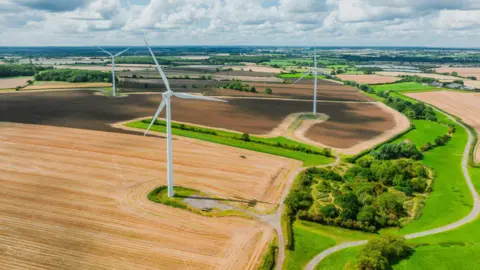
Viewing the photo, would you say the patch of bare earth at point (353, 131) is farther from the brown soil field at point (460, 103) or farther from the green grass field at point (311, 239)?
the green grass field at point (311, 239)

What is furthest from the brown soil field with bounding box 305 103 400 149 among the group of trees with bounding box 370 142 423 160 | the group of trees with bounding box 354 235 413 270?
the group of trees with bounding box 354 235 413 270

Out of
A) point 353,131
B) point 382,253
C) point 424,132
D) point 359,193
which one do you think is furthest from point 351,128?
point 382,253

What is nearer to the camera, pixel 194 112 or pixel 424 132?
pixel 424 132

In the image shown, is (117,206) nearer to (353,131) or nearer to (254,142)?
(254,142)

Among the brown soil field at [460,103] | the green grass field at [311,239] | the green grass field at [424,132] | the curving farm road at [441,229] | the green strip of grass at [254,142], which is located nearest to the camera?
the green grass field at [311,239]

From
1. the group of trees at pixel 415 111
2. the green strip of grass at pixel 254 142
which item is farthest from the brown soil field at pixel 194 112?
the group of trees at pixel 415 111
